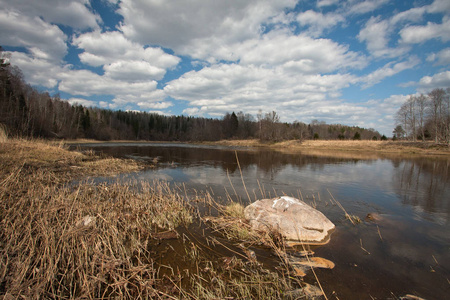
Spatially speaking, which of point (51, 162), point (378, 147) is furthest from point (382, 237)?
point (378, 147)

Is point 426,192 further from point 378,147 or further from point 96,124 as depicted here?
point 96,124

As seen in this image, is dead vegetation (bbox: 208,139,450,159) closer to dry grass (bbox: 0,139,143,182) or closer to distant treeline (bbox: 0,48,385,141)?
distant treeline (bbox: 0,48,385,141)

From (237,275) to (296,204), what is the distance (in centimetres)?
349

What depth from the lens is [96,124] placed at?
78.4m

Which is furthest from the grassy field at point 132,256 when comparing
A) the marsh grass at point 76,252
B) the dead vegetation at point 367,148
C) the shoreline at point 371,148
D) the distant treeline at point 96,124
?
the shoreline at point 371,148

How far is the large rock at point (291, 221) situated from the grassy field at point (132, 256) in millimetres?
469

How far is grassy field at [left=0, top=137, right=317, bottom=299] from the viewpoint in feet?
12.0

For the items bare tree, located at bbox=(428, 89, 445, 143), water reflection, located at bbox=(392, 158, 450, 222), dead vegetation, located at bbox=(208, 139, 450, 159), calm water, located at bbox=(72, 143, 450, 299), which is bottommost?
calm water, located at bbox=(72, 143, 450, 299)

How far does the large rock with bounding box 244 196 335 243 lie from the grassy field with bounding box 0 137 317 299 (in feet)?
1.54

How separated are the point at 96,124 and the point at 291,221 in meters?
89.3

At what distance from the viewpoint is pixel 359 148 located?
46.9m

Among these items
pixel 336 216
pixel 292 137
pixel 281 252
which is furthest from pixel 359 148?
pixel 281 252

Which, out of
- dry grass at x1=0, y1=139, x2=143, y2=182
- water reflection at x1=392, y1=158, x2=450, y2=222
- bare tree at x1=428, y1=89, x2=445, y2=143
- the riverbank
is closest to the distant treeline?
the riverbank

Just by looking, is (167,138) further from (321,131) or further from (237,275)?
(237,275)
